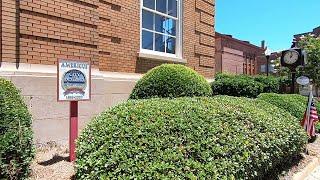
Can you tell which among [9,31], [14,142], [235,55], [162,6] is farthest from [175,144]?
[235,55]

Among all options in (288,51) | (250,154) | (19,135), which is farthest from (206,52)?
(19,135)

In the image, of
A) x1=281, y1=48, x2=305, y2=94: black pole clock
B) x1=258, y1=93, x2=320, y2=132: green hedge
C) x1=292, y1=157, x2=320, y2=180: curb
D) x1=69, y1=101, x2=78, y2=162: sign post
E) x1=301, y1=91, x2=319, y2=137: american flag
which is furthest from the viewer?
x1=281, y1=48, x2=305, y2=94: black pole clock

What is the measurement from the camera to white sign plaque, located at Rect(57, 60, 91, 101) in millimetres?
5035

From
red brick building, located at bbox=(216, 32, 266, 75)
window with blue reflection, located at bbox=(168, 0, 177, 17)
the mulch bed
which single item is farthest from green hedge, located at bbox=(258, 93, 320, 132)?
red brick building, located at bbox=(216, 32, 266, 75)

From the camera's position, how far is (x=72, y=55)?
7266 mm

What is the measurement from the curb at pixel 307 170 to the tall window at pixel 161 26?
15.6 feet

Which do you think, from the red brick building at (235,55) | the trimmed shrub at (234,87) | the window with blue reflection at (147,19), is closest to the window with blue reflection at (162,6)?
the window with blue reflection at (147,19)

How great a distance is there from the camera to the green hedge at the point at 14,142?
3719mm

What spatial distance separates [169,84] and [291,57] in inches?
216

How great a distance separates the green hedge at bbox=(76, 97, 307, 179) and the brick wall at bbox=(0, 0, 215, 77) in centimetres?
256

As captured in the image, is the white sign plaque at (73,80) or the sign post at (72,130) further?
the sign post at (72,130)

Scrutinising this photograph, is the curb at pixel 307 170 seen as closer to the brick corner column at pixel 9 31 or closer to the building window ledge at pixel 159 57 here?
the building window ledge at pixel 159 57

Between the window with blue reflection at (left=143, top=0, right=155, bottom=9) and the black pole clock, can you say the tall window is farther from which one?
the black pole clock

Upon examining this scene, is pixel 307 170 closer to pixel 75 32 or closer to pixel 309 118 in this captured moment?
pixel 309 118
